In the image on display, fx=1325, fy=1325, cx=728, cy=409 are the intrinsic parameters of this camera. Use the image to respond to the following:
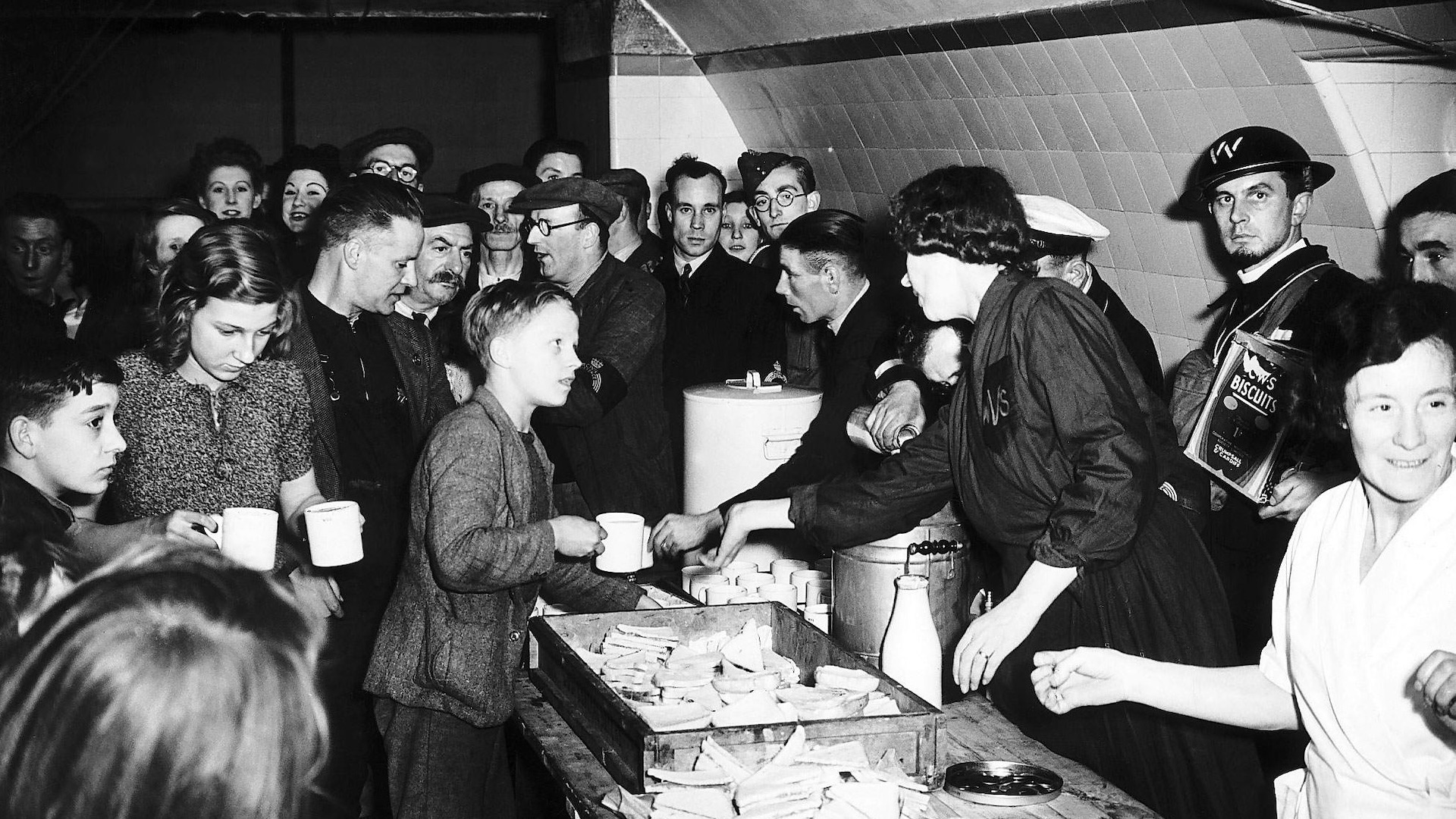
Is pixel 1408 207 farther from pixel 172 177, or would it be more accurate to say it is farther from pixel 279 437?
pixel 172 177

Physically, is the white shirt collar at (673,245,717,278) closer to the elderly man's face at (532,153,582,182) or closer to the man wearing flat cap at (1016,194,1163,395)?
the elderly man's face at (532,153,582,182)

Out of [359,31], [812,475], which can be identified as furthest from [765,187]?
[359,31]

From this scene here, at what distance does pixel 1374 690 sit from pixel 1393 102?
2.41 meters

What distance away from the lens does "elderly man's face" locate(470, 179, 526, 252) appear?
18.7 ft

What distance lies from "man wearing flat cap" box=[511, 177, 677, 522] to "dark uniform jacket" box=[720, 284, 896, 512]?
694 mm

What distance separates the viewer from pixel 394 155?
5.66 meters

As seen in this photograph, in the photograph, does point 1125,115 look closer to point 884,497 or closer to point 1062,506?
point 884,497

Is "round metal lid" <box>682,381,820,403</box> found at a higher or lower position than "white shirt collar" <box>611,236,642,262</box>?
lower

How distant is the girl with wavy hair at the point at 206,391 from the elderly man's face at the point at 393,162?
93.9 inches

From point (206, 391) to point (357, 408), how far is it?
24.8 inches

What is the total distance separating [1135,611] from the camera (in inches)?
112


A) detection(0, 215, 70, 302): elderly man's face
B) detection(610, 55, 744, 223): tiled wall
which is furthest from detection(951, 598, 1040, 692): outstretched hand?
detection(610, 55, 744, 223): tiled wall

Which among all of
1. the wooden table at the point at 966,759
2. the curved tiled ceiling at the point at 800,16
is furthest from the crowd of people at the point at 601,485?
the curved tiled ceiling at the point at 800,16

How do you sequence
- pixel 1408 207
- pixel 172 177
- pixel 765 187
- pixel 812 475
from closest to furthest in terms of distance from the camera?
pixel 1408 207 → pixel 812 475 → pixel 765 187 → pixel 172 177
